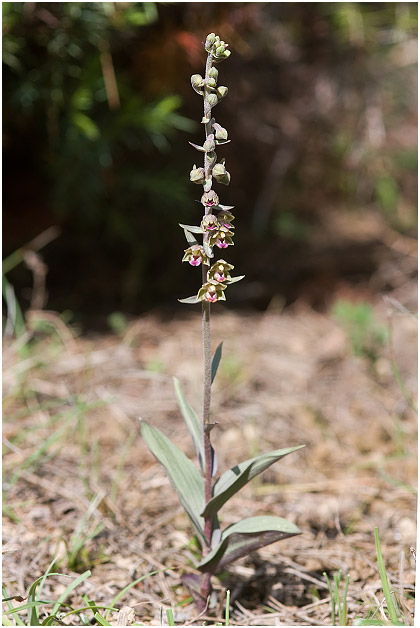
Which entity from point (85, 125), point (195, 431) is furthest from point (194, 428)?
point (85, 125)

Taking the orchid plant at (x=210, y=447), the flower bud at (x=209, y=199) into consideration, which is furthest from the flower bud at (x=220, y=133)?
the flower bud at (x=209, y=199)

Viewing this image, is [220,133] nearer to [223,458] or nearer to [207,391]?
[207,391]

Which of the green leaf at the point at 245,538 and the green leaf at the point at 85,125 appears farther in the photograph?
the green leaf at the point at 85,125

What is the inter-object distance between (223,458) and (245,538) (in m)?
0.81

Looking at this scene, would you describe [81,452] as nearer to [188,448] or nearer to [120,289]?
[188,448]

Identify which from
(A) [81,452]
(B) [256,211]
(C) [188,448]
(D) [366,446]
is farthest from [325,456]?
(B) [256,211]

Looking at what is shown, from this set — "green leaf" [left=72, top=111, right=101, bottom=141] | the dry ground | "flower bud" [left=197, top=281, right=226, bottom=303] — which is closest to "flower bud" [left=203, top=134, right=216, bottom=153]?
"flower bud" [left=197, top=281, right=226, bottom=303]

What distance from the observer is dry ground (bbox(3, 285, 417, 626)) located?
1718 mm

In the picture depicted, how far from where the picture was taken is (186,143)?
330 cm

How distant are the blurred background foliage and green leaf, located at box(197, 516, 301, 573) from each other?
3.54ft

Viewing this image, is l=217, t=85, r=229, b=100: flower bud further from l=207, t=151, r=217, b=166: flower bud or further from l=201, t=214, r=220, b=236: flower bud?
l=201, t=214, r=220, b=236: flower bud

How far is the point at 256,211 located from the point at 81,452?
2514 millimetres

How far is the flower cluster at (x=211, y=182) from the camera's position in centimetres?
130

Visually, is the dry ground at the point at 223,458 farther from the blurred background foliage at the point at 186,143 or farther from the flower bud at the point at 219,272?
the flower bud at the point at 219,272
